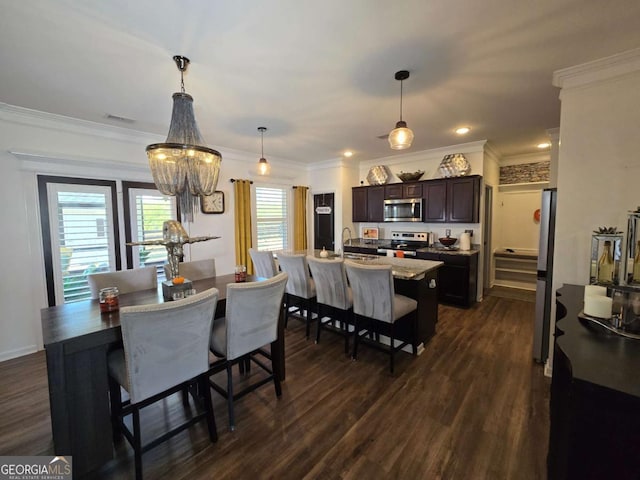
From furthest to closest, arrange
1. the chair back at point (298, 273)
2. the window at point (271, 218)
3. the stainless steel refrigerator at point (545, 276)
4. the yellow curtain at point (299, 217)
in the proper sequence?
the yellow curtain at point (299, 217) < the window at point (271, 218) < the chair back at point (298, 273) < the stainless steel refrigerator at point (545, 276)

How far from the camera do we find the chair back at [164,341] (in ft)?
4.65

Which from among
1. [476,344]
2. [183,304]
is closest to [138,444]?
[183,304]

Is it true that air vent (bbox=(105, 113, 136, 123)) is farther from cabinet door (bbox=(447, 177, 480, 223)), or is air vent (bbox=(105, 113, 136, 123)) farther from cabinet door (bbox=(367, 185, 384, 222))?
cabinet door (bbox=(447, 177, 480, 223))

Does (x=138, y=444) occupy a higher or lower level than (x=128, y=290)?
lower

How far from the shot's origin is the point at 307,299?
324 cm

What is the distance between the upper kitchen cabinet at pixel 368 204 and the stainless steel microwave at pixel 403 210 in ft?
0.48

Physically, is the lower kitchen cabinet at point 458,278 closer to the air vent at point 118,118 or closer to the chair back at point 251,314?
the chair back at point 251,314

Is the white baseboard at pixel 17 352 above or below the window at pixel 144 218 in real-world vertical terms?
below

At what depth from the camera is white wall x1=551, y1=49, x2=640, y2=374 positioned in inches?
80.2

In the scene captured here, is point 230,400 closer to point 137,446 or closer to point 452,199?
point 137,446

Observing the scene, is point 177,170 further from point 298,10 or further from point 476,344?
Result: point 476,344

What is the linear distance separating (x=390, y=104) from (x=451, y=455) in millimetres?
3037

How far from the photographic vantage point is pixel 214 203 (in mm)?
4438

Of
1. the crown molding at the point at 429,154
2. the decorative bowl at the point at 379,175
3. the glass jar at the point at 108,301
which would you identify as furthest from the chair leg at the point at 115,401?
the crown molding at the point at 429,154
